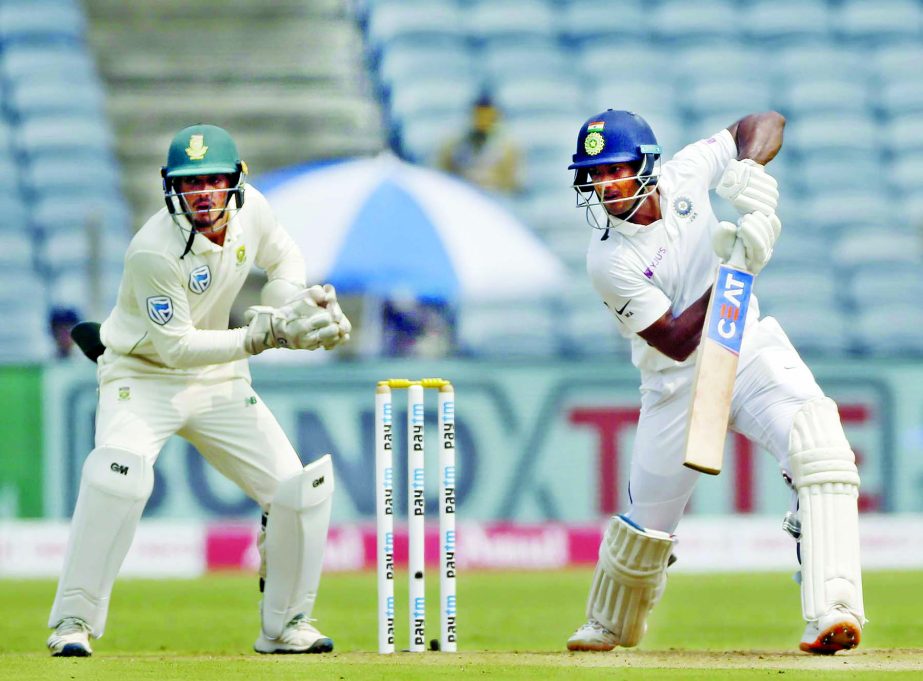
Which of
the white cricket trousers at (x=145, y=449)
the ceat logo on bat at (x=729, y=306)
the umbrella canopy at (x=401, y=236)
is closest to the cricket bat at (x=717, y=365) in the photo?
the ceat logo on bat at (x=729, y=306)

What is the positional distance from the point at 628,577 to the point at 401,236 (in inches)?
181

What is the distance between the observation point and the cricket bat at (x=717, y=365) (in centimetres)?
A: 471

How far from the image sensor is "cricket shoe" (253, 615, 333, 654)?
5.18 m

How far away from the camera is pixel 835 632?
4555mm

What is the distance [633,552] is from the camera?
17.0ft

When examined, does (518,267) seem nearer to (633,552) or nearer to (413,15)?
(413,15)

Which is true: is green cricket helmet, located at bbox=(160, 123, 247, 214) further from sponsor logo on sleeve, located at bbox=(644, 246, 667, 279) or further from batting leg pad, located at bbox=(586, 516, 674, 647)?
batting leg pad, located at bbox=(586, 516, 674, 647)

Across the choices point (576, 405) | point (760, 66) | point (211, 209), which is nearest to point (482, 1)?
point (760, 66)

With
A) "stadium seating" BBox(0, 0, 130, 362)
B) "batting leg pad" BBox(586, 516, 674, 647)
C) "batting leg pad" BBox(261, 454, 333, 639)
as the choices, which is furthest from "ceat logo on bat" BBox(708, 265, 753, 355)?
"stadium seating" BBox(0, 0, 130, 362)

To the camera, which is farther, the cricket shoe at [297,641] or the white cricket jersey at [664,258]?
the cricket shoe at [297,641]

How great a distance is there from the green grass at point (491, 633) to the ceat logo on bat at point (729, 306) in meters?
0.87

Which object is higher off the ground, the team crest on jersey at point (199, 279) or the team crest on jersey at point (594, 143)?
the team crest on jersey at point (594, 143)

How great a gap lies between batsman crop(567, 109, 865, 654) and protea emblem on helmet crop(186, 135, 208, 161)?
1068 mm

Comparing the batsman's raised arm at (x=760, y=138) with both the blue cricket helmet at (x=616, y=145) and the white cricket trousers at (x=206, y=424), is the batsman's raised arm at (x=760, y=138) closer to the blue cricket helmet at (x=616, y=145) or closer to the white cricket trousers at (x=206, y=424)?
the blue cricket helmet at (x=616, y=145)
